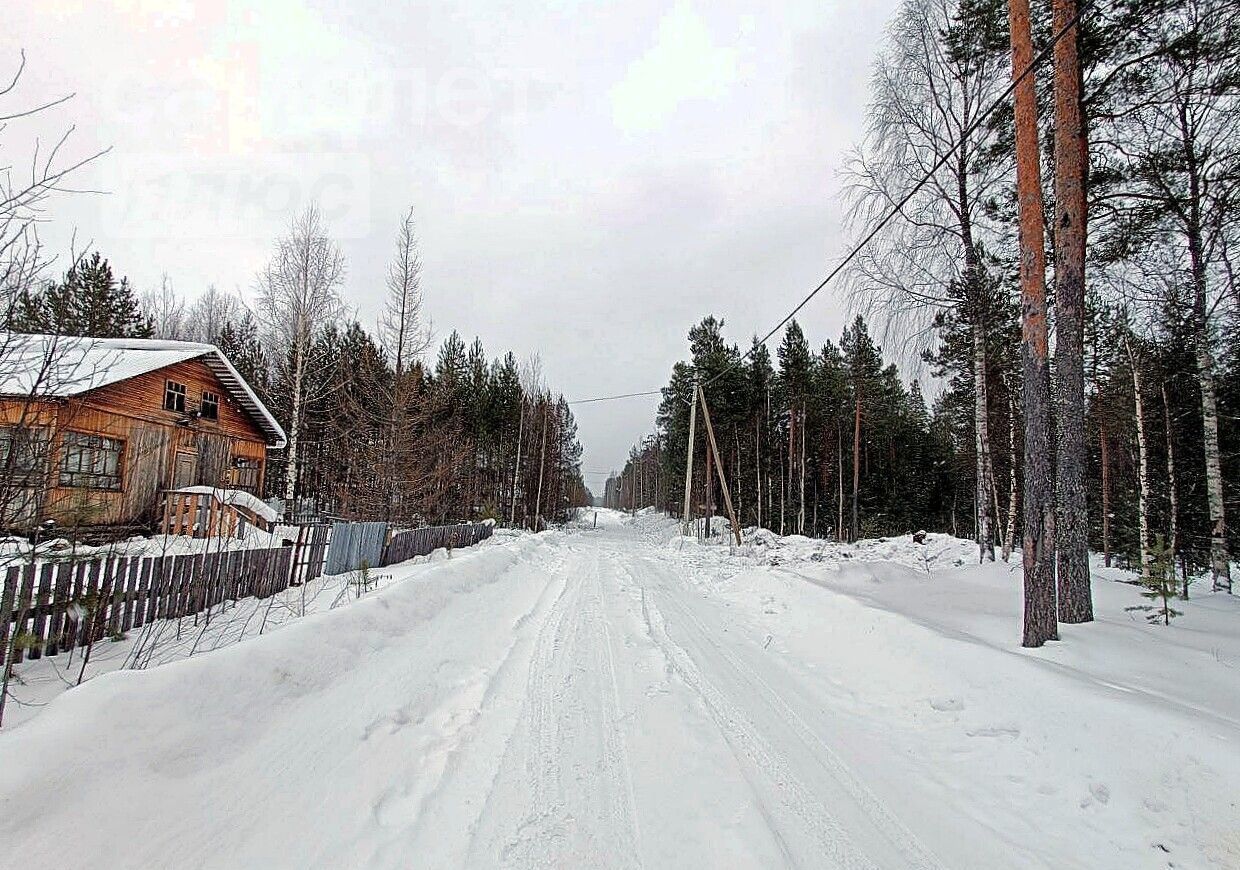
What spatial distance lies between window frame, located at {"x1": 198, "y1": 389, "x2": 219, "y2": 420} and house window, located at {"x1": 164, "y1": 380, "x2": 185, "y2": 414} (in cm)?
58

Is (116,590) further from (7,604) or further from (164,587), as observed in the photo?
(7,604)

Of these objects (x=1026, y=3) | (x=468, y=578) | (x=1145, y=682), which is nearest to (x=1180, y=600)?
(x=1145, y=682)

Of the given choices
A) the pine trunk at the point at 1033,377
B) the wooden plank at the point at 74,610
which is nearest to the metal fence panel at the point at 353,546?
the wooden plank at the point at 74,610

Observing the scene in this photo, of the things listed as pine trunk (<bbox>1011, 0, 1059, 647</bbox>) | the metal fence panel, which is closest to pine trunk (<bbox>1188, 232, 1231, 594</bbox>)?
pine trunk (<bbox>1011, 0, 1059, 647</bbox>)

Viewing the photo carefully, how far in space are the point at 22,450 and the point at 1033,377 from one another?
→ 27.5 ft

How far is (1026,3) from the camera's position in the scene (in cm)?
612

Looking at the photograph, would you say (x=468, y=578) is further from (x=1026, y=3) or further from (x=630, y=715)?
(x=1026, y=3)

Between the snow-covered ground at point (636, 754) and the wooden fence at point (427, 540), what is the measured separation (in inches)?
261

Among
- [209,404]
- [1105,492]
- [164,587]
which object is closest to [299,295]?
[209,404]

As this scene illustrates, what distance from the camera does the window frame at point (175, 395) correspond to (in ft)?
54.2

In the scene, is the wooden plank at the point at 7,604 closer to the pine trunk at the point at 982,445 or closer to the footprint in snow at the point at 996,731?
the footprint in snow at the point at 996,731

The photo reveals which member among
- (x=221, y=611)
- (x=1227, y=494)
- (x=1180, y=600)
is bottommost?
(x=221, y=611)

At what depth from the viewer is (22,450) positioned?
3309 millimetres

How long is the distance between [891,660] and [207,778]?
17.8 feet
